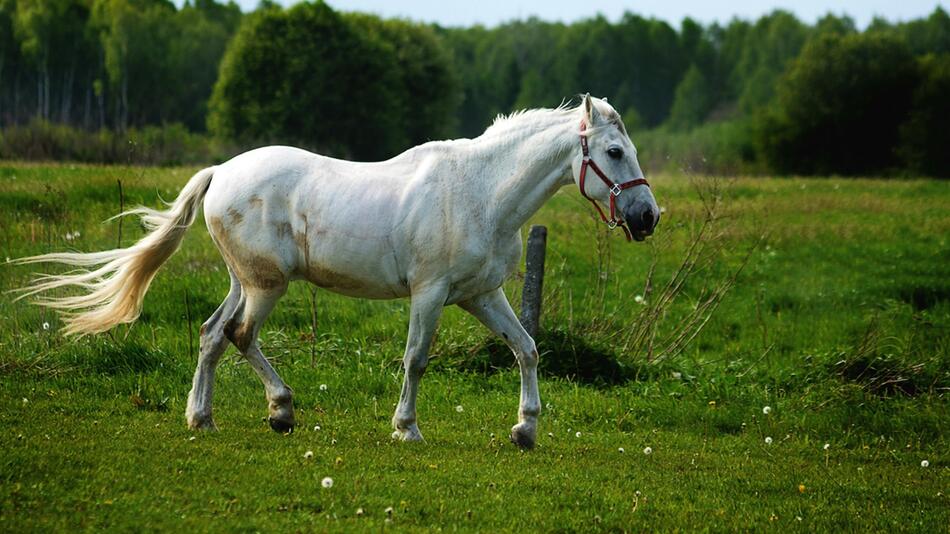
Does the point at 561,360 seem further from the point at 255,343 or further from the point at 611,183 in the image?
the point at 255,343

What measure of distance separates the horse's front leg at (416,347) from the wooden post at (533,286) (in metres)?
3.50

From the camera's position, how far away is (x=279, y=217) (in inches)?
316

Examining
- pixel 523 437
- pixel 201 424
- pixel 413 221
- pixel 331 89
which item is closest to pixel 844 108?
pixel 331 89

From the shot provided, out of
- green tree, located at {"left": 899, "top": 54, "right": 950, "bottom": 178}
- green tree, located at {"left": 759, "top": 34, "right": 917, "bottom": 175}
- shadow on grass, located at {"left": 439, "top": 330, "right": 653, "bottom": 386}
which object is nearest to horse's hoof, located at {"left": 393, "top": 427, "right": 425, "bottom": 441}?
shadow on grass, located at {"left": 439, "top": 330, "right": 653, "bottom": 386}

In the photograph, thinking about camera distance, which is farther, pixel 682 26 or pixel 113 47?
pixel 682 26

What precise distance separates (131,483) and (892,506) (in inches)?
197

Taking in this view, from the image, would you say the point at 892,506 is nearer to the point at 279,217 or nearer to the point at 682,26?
the point at 279,217

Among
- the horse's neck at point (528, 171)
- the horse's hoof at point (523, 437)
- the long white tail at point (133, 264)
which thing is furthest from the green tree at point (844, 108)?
the long white tail at point (133, 264)

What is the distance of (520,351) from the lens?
816 centimetres

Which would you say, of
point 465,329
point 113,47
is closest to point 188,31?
point 113,47

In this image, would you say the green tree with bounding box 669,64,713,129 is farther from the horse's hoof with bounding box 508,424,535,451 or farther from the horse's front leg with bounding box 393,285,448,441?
the horse's front leg with bounding box 393,285,448,441

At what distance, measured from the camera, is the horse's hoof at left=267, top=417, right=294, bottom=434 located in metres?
8.11

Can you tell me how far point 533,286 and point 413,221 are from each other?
12.4 ft

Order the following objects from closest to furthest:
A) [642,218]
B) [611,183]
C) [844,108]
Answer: [642,218] → [611,183] → [844,108]
